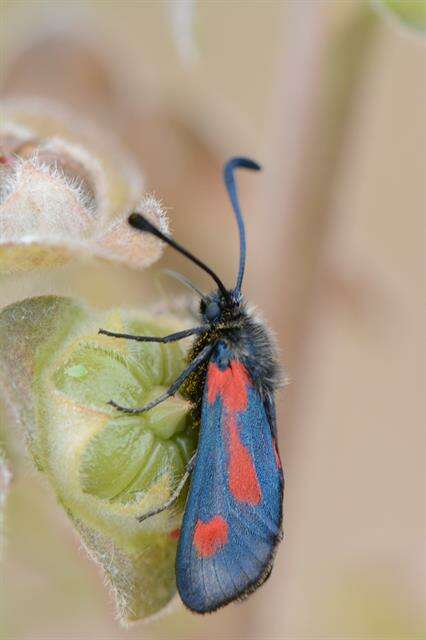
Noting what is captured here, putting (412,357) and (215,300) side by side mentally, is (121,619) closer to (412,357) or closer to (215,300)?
(215,300)

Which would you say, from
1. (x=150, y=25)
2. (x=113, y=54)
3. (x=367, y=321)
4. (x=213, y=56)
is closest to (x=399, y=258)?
(x=213, y=56)

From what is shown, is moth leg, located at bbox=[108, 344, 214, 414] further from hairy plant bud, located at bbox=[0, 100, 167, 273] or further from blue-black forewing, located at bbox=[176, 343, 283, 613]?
hairy plant bud, located at bbox=[0, 100, 167, 273]

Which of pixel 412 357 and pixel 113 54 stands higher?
pixel 113 54

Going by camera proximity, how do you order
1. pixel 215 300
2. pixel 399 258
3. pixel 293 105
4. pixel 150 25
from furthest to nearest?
pixel 399 258
pixel 150 25
pixel 293 105
pixel 215 300

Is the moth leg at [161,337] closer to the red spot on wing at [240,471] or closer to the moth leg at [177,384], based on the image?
the moth leg at [177,384]

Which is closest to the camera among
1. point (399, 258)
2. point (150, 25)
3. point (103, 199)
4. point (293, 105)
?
point (103, 199)

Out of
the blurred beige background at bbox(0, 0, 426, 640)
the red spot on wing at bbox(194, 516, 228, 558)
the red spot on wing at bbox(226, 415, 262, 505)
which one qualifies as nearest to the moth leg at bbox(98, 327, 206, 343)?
the red spot on wing at bbox(226, 415, 262, 505)
